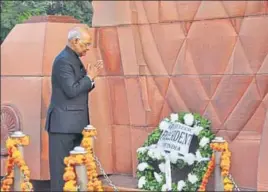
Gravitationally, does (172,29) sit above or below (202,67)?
above

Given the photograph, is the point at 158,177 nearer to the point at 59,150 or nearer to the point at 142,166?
the point at 142,166

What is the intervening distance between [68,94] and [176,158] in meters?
1.18

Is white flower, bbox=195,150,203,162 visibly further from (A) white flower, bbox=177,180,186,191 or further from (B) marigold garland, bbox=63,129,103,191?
(B) marigold garland, bbox=63,129,103,191

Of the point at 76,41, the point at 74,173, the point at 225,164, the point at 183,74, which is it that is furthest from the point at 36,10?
the point at 225,164

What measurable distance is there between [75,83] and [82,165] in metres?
1.00

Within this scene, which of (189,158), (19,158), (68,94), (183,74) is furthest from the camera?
(183,74)

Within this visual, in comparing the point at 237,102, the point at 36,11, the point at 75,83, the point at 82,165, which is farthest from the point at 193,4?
the point at 36,11

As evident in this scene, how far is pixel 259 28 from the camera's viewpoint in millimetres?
5832

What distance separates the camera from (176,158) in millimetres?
5977

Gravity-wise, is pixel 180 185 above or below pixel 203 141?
below

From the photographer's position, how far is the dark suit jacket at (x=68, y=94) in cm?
571

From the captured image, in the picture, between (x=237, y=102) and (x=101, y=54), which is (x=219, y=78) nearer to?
(x=237, y=102)

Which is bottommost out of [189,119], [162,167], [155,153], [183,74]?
[162,167]

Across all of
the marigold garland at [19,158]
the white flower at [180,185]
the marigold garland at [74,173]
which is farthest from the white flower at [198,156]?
the marigold garland at [19,158]
